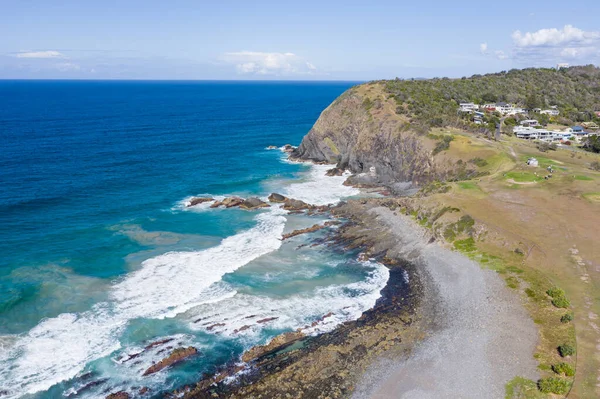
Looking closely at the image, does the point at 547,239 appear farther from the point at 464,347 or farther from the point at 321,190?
the point at 321,190

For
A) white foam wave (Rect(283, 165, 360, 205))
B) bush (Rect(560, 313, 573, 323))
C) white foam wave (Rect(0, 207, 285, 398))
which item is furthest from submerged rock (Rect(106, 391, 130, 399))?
white foam wave (Rect(283, 165, 360, 205))

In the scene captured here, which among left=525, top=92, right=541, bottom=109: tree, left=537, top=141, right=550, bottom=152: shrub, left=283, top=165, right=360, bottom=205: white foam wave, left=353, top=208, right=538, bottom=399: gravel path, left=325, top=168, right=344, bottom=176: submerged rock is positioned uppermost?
left=525, top=92, right=541, bottom=109: tree

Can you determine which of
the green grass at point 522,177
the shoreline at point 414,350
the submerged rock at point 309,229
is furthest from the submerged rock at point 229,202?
the green grass at point 522,177

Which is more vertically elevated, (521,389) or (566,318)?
(566,318)

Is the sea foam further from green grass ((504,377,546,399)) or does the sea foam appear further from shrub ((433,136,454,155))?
shrub ((433,136,454,155))

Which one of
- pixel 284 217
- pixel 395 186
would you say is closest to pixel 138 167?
pixel 284 217

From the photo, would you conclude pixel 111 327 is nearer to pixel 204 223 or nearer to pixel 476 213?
pixel 204 223

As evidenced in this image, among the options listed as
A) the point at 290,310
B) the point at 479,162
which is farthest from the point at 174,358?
the point at 479,162
